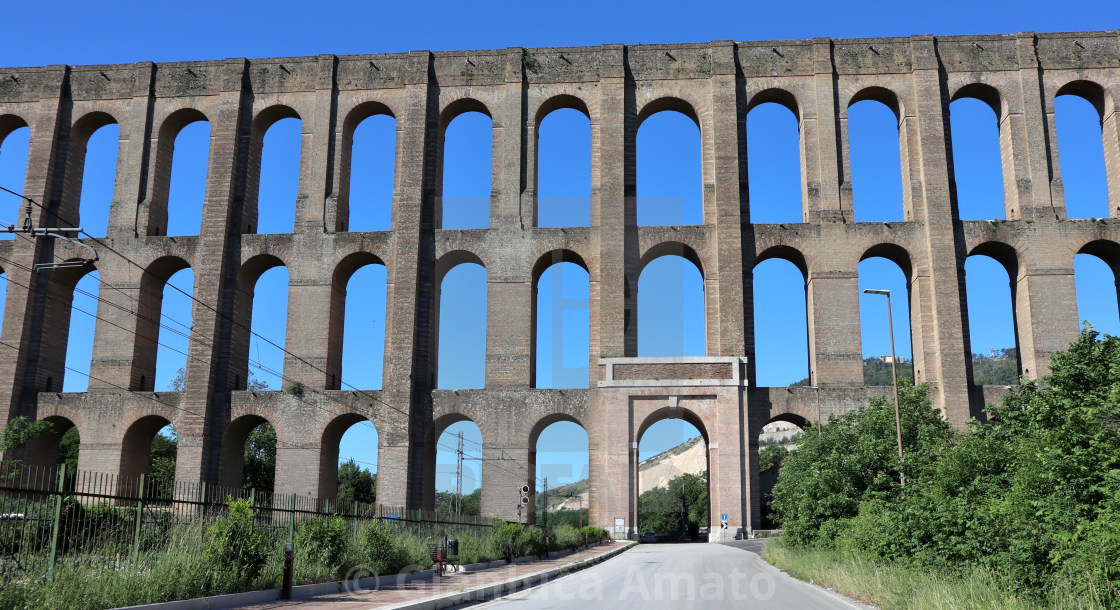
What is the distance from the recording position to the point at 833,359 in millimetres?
35500

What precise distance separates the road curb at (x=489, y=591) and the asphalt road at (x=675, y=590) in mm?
295

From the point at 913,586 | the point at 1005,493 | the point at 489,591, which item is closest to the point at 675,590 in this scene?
the point at 489,591

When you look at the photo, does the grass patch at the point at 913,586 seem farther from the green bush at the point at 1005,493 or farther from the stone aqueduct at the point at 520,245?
the stone aqueduct at the point at 520,245

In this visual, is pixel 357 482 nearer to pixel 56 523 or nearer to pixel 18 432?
pixel 18 432

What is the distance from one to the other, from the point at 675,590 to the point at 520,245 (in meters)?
23.6

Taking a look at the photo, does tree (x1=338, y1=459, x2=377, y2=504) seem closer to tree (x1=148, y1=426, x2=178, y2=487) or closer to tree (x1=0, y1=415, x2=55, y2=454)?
tree (x1=148, y1=426, x2=178, y2=487)

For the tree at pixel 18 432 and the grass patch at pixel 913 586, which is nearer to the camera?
the grass patch at pixel 913 586

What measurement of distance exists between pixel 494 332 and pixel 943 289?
57.5 feet

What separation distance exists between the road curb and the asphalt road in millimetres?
295

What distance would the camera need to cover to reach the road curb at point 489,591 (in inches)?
462

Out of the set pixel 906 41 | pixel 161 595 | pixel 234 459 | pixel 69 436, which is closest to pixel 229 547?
pixel 161 595

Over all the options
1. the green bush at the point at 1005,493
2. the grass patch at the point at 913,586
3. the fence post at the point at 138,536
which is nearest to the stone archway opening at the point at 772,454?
the green bush at the point at 1005,493

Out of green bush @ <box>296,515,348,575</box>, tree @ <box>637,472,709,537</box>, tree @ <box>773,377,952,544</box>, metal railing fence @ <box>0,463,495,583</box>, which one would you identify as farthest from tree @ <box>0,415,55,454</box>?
tree @ <box>637,472,709,537</box>

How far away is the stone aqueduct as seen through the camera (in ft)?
116
